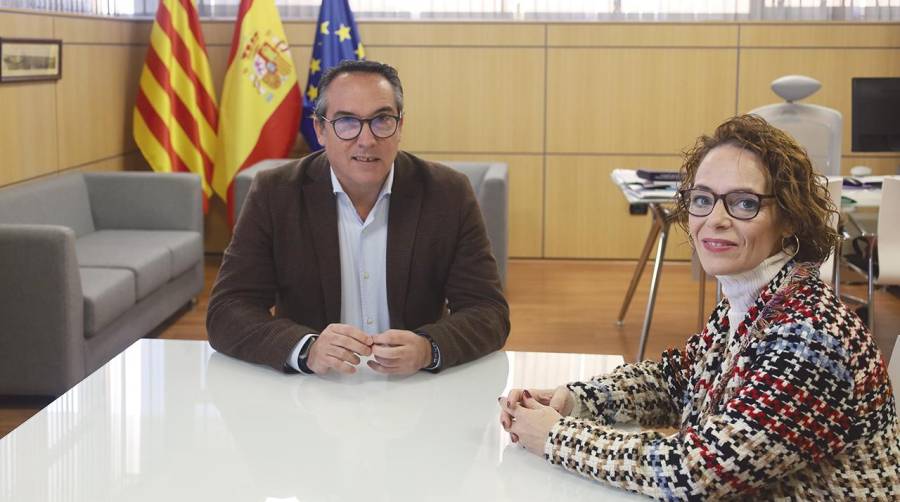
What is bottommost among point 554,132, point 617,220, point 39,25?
point 617,220

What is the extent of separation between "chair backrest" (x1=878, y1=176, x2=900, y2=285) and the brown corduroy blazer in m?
2.56

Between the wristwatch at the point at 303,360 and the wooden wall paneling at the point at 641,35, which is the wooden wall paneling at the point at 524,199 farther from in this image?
the wristwatch at the point at 303,360

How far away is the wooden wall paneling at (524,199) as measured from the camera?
780 centimetres

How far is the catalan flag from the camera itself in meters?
7.24

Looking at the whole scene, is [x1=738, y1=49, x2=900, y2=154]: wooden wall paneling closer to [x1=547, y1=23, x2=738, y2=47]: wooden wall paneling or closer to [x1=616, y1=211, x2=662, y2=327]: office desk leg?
[x1=547, y1=23, x2=738, y2=47]: wooden wall paneling

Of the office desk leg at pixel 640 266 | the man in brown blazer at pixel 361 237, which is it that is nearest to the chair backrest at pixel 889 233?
the office desk leg at pixel 640 266

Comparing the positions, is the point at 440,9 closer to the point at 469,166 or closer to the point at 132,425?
the point at 469,166

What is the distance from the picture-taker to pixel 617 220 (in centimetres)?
780

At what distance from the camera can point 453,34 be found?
770 centimetres

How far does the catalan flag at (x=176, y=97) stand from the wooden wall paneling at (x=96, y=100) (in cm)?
14

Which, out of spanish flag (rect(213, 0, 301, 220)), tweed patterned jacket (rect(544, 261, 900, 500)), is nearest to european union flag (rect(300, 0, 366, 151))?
spanish flag (rect(213, 0, 301, 220))

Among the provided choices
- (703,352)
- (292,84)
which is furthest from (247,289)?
(292,84)

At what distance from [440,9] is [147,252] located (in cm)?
316

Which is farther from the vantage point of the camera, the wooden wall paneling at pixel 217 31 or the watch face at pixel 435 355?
the wooden wall paneling at pixel 217 31
